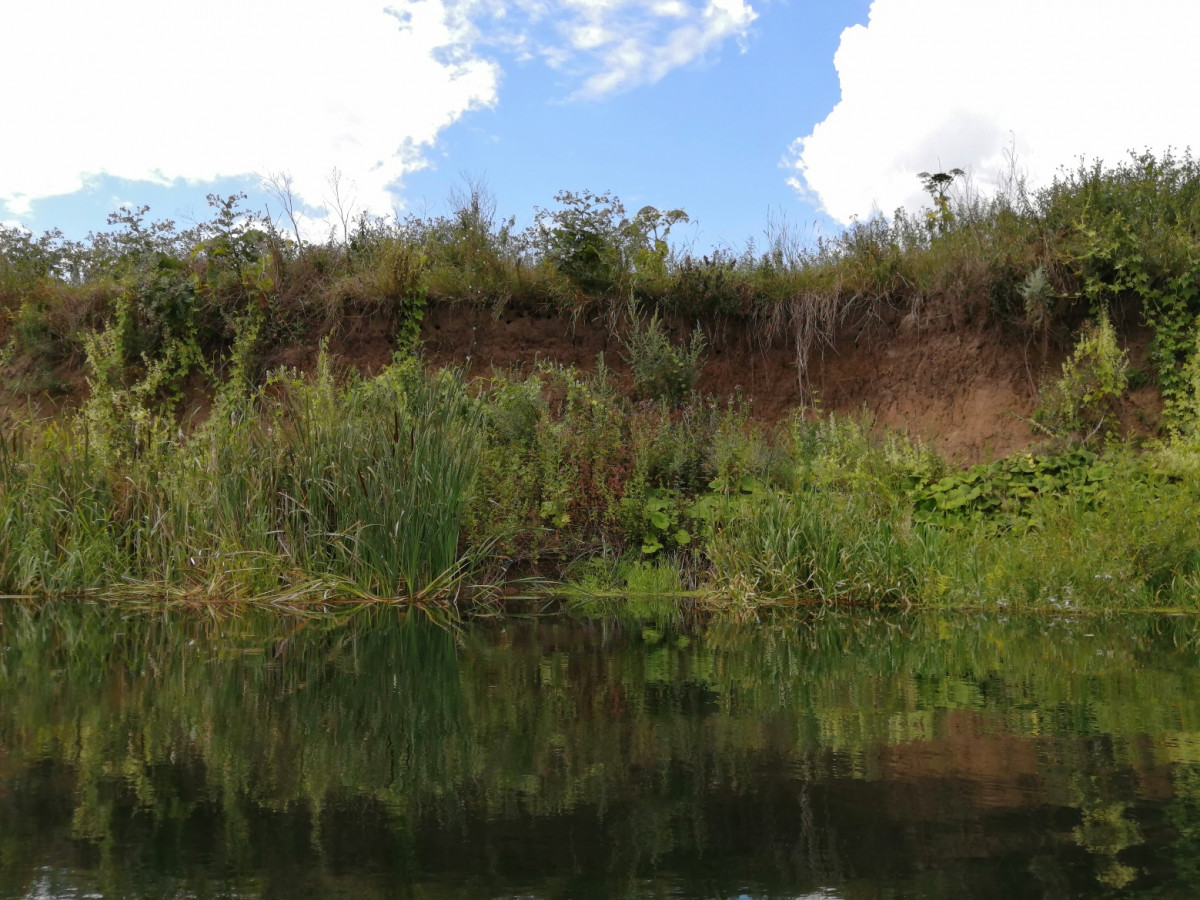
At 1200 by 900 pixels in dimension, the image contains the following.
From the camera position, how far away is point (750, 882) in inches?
88.2

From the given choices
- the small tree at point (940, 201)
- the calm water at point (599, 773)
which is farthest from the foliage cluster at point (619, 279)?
the calm water at point (599, 773)

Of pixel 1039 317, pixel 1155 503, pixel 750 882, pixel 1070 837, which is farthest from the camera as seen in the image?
pixel 1039 317

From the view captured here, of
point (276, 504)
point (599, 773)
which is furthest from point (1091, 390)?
point (599, 773)

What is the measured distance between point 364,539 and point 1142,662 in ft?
19.0

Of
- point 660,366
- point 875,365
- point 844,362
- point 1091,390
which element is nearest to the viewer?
point 1091,390

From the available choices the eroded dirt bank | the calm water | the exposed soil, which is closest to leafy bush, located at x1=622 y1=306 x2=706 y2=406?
the exposed soil

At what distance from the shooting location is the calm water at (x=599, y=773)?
90.7 inches

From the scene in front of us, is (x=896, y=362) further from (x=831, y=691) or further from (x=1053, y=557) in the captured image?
(x=831, y=691)

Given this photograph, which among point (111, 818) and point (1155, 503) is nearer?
point (111, 818)

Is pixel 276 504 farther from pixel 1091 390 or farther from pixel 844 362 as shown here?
pixel 1091 390

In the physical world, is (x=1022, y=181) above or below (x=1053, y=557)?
above

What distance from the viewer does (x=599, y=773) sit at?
10.4 feet

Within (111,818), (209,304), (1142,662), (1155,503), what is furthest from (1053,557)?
(209,304)

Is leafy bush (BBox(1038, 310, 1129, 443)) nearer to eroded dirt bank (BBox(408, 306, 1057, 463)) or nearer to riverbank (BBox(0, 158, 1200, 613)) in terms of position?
riverbank (BBox(0, 158, 1200, 613))
